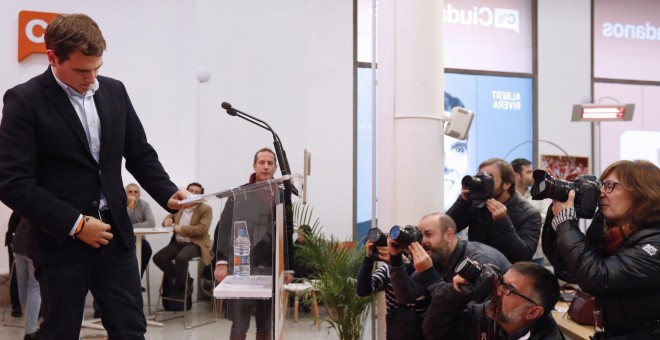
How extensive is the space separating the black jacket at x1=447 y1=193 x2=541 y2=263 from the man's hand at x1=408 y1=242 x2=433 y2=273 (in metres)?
0.73

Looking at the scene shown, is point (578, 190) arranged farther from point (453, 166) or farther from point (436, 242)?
point (453, 166)

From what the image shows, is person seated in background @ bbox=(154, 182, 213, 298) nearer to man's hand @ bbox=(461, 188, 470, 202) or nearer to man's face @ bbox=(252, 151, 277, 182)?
man's face @ bbox=(252, 151, 277, 182)

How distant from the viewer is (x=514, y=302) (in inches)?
96.4

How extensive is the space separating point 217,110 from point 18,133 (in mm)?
5904

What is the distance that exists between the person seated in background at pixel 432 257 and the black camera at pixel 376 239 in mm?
102

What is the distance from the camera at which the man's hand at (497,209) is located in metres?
3.72

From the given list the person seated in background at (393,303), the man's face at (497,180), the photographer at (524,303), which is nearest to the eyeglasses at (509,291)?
the photographer at (524,303)

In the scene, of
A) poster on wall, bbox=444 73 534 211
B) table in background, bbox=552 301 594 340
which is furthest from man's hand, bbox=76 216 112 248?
poster on wall, bbox=444 73 534 211

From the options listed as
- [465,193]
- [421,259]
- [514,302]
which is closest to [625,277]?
[514,302]

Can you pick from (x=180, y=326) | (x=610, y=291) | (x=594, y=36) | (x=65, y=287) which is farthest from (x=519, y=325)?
(x=594, y=36)

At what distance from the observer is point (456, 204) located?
4000mm

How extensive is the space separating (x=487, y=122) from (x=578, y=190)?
22.2 ft

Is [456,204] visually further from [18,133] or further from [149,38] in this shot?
[149,38]

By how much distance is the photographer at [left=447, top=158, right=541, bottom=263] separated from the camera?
376cm
